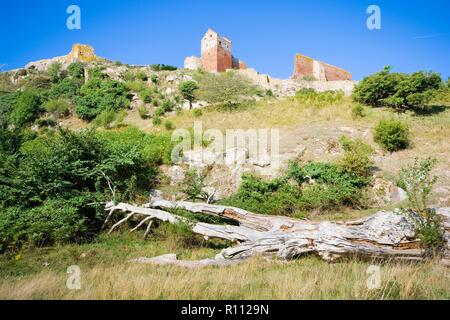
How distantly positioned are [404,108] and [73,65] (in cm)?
3550

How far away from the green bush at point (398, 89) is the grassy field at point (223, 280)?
14851 millimetres

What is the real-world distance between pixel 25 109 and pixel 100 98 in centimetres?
656

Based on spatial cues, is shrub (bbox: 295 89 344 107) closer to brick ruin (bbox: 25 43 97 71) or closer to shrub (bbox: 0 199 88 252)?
shrub (bbox: 0 199 88 252)

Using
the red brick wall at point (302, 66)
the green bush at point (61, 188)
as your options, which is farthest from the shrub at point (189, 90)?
the green bush at point (61, 188)

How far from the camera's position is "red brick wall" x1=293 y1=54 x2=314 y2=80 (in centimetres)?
3941

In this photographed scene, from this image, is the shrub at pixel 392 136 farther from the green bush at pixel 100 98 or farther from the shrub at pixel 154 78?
the shrub at pixel 154 78

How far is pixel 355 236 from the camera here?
4.97m

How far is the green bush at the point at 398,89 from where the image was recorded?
16.2 metres

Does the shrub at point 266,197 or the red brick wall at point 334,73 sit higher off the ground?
the red brick wall at point 334,73

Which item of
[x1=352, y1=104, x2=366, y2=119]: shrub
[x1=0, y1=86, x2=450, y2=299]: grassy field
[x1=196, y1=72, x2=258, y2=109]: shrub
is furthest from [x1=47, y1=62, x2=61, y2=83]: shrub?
[x1=0, y1=86, x2=450, y2=299]: grassy field

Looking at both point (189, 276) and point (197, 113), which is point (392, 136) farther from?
point (197, 113)

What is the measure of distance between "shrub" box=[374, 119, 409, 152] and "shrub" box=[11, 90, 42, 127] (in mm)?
27544
